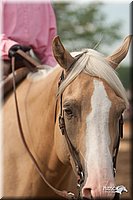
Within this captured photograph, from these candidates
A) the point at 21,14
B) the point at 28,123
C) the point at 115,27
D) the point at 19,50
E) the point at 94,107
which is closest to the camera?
the point at 94,107

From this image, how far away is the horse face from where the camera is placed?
2787 mm

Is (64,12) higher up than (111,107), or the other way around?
(111,107)

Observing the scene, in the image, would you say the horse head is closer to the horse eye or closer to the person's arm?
the horse eye

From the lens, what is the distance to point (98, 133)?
9.37ft

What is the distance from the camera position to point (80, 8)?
763 inches

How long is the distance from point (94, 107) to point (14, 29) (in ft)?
4.60

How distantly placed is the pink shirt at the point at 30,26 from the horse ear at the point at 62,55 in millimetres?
947

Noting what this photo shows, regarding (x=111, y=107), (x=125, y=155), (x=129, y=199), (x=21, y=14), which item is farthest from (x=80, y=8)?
(x=111, y=107)

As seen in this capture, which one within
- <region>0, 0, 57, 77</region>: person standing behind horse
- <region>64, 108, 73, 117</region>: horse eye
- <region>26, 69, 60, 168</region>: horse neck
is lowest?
<region>26, 69, 60, 168</region>: horse neck

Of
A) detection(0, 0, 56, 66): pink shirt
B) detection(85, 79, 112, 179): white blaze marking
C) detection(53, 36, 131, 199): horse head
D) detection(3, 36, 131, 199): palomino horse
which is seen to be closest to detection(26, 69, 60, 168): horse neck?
detection(3, 36, 131, 199): palomino horse

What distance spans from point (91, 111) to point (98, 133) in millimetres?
124

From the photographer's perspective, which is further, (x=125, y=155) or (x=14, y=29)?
(x=125, y=155)

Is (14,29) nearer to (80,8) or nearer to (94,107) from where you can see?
(94,107)

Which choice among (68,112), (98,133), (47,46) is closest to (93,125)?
(98,133)
